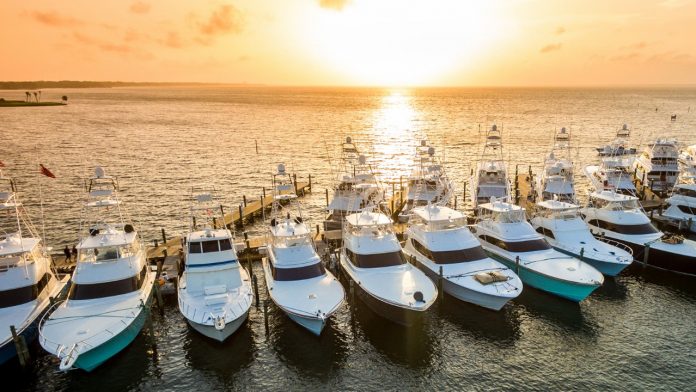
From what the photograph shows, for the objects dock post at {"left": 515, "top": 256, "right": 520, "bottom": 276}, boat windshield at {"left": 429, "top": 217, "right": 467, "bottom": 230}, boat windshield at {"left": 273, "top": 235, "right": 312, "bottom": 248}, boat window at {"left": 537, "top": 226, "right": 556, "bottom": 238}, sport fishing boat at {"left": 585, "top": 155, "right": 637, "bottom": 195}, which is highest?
sport fishing boat at {"left": 585, "top": 155, "right": 637, "bottom": 195}

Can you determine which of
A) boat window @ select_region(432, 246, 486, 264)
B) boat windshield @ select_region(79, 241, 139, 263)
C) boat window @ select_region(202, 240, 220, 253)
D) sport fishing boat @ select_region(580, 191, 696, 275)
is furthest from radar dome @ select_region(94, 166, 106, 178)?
sport fishing boat @ select_region(580, 191, 696, 275)

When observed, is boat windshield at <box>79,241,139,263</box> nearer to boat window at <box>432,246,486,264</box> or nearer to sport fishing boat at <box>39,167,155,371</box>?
sport fishing boat at <box>39,167,155,371</box>

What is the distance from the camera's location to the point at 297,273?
27.0 metres

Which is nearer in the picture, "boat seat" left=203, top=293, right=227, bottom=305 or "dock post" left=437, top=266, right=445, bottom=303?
"boat seat" left=203, top=293, right=227, bottom=305

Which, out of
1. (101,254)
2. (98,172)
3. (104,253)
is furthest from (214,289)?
(98,172)

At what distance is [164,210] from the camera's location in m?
50.2

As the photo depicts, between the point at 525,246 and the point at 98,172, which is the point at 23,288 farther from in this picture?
the point at 525,246

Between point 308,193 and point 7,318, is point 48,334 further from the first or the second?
point 308,193

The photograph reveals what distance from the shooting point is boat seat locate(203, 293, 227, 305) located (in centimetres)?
2462

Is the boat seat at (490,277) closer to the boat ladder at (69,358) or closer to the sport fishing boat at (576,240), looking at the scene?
the sport fishing boat at (576,240)

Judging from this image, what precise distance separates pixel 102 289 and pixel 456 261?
21.9 meters

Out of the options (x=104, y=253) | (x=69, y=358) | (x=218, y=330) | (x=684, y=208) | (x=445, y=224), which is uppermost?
(x=445, y=224)

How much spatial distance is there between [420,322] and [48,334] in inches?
782

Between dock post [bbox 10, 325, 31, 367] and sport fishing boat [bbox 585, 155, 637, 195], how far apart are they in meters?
50.6
